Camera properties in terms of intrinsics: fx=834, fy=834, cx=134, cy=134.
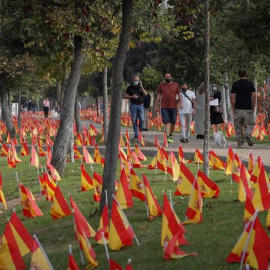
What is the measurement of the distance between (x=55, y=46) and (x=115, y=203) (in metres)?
11.6

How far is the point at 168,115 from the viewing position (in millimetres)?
19438

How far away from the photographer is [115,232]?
7539 mm

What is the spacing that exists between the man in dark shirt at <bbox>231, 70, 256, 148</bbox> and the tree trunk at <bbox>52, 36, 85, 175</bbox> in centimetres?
424

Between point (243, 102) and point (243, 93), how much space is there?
20 centimetres

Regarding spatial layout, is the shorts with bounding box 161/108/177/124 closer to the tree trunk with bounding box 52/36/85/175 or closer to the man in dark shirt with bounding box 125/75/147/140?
the man in dark shirt with bounding box 125/75/147/140

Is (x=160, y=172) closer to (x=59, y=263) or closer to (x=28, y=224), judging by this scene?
(x=28, y=224)

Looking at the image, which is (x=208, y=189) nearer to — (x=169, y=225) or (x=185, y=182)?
(x=185, y=182)

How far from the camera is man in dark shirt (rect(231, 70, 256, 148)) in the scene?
1800cm

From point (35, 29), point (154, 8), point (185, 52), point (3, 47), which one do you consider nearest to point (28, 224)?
point (154, 8)

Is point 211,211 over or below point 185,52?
below

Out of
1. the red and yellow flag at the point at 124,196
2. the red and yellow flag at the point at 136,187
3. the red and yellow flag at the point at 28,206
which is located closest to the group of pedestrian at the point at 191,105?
the red and yellow flag at the point at 136,187

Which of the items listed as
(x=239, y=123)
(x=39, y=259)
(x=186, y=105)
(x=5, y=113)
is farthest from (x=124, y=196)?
(x=5, y=113)

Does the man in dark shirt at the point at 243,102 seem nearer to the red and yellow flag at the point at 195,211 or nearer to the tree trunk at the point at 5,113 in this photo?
the red and yellow flag at the point at 195,211

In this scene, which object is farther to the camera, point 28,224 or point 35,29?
point 35,29
